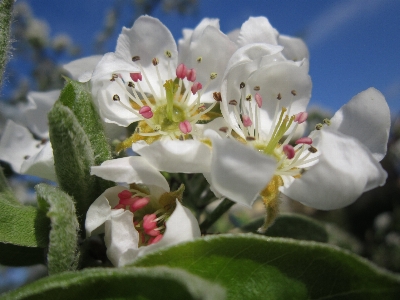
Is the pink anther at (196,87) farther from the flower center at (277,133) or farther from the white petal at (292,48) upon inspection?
the white petal at (292,48)

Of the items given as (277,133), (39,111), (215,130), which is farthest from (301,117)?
(39,111)

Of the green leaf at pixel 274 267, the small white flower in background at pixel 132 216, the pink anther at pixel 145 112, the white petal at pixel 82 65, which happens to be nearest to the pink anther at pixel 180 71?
the pink anther at pixel 145 112

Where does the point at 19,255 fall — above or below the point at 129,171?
below

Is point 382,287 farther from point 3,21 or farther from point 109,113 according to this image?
point 3,21

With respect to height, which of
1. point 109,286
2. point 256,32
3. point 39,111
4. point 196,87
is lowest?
point 39,111

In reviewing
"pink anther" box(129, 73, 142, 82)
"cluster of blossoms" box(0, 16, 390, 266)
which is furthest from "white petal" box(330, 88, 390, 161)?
"pink anther" box(129, 73, 142, 82)

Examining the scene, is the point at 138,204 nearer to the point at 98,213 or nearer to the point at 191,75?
the point at 98,213

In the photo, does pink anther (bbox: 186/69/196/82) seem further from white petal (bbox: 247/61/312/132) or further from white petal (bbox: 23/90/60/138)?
white petal (bbox: 23/90/60/138)
